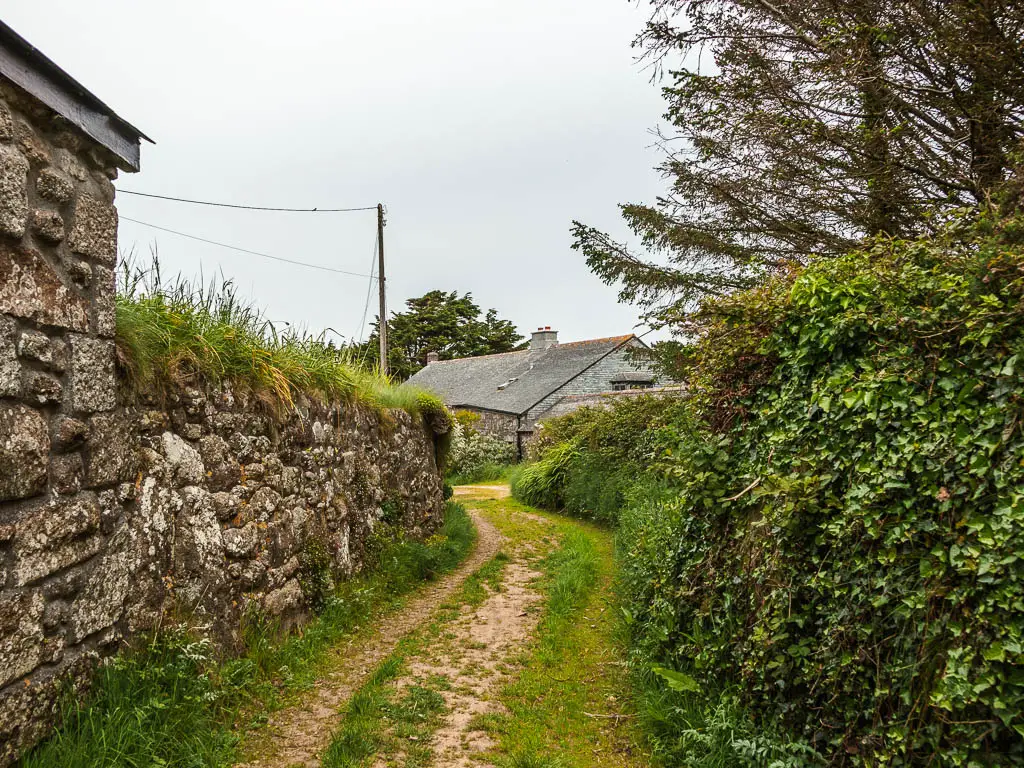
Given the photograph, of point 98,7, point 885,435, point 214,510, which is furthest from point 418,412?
point 885,435

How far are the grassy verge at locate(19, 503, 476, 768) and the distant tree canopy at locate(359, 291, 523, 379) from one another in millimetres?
37953

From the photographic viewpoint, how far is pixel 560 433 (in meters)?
17.1

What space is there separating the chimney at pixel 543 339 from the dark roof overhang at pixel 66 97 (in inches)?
1127

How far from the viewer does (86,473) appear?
11.0ft

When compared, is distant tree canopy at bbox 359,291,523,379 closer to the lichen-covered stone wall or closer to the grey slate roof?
the grey slate roof

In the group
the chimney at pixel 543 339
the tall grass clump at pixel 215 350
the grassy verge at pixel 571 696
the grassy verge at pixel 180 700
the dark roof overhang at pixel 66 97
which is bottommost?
the grassy verge at pixel 571 696

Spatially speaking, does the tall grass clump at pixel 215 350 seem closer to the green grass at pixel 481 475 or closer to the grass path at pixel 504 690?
the grass path at pixel 504 690

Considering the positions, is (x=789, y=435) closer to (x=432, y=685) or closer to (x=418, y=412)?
(x=432, y=685)

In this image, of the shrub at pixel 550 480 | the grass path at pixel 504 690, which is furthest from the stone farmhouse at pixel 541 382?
the grass path at pixel 504 690

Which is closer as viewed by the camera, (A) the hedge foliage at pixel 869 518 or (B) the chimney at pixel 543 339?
(A) the hedge foliage at pixel 869 518

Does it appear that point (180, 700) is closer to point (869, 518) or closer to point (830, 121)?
point (869, 518)

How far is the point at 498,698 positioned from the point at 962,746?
3.01m

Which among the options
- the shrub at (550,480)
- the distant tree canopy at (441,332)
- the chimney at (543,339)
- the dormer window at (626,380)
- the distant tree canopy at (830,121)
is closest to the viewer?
the distant tree canopy at (830,121)

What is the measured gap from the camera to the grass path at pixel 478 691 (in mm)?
3658
